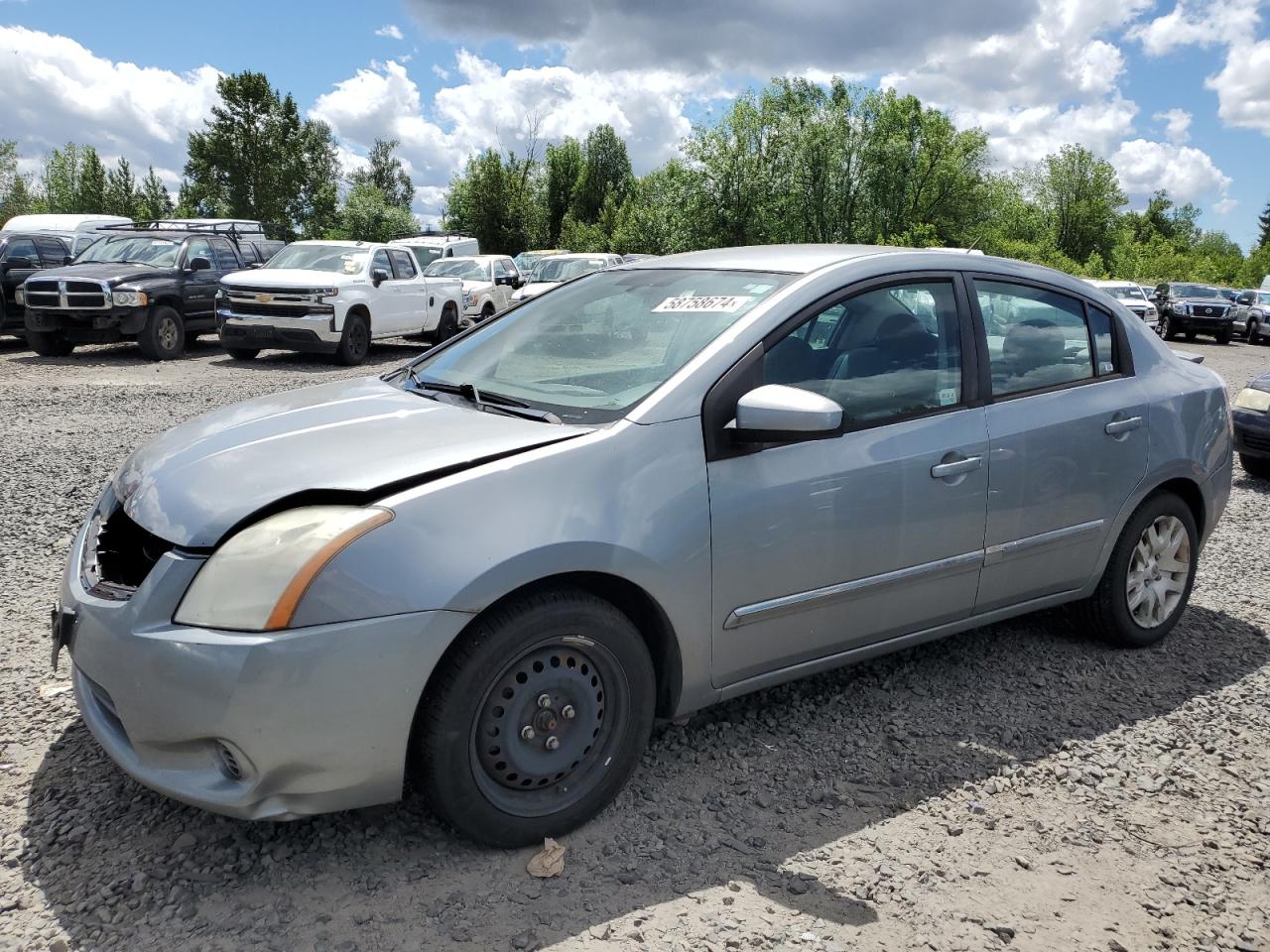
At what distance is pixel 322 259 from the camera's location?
1549cm

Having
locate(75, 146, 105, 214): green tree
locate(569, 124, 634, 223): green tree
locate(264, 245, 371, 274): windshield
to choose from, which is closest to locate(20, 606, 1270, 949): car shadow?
locate(264, 245, 371, 274): windshield

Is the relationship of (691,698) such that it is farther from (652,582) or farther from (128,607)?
(128,607)

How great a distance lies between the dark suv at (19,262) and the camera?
1588cm

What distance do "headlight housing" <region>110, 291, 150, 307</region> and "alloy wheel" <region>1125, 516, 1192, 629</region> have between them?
45.4 ft

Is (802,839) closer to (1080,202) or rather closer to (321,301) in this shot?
(321,301)

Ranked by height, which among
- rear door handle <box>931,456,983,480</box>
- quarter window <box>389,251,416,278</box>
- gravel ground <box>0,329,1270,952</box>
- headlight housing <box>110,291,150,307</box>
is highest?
quarter window <box>389,251,416,278</box>

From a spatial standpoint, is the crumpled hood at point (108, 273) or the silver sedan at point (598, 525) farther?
the crumpled hood at point (108, 273)

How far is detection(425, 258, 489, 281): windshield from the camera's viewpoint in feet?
67.3

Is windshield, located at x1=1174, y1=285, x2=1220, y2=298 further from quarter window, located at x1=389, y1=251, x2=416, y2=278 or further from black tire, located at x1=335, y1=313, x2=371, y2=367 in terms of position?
black tire, located at x1=335, y1=313, x2=371, y2=367

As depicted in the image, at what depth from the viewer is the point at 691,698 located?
122 inches

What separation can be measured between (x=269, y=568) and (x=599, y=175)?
230 ft

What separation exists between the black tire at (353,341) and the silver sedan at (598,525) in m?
11.2

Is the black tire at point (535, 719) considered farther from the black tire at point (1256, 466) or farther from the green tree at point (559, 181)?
the green tree at point (559, 181)

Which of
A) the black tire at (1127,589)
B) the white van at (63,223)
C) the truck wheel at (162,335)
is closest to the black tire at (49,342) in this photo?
the truck wheel at (162,335)
